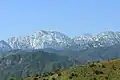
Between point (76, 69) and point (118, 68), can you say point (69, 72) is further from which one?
point (118, 68)

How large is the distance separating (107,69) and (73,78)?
20.2 feet

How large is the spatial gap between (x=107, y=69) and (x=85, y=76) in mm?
4493

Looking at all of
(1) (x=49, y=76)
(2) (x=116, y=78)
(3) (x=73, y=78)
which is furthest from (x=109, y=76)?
Result: (1) (x=49, y=76)

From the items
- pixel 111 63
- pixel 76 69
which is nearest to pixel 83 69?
pixel 76 69

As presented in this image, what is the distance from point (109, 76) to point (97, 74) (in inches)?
98.5

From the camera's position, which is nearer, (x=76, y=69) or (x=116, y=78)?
(x=116, y=78)

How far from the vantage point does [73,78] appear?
4875cm

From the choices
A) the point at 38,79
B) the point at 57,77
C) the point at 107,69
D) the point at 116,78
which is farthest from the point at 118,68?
the point at 38,79

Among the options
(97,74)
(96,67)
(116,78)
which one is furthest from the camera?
(96,67)

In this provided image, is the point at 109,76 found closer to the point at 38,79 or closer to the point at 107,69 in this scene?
the point at 107,69

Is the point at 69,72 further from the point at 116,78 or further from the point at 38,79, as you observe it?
the point at 116,78

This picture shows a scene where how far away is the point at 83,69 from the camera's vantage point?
52875mm

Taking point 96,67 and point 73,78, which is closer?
point 73,78

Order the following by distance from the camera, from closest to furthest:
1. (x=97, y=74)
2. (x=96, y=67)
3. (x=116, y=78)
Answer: (x=116, y=78) → (x=97, y=74) → (x=96, y=67)
